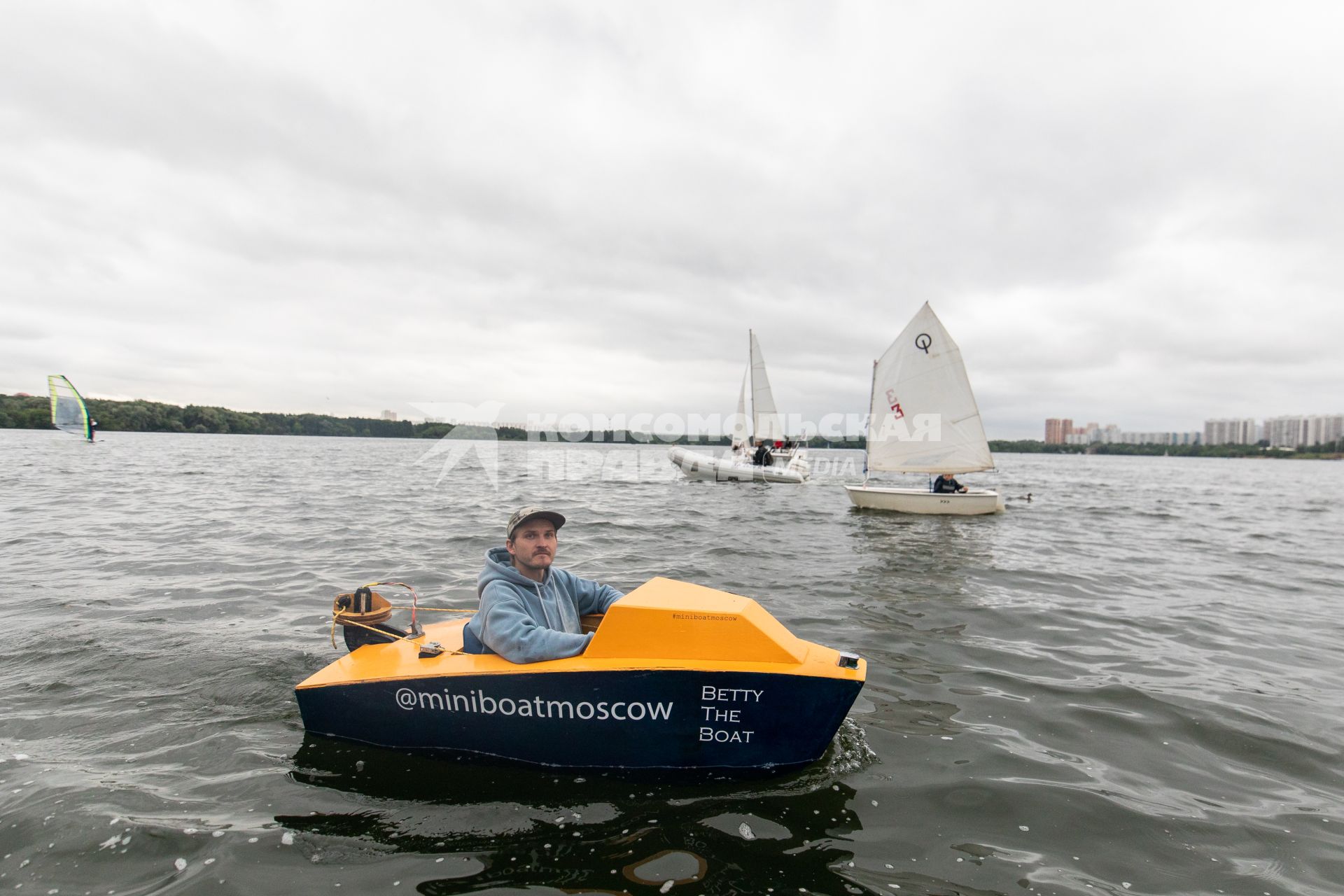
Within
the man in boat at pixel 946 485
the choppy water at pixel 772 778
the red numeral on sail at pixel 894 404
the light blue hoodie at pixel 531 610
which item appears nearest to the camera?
the choppy water at pixel 772 778

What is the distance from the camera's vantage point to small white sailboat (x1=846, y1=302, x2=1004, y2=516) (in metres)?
18.9

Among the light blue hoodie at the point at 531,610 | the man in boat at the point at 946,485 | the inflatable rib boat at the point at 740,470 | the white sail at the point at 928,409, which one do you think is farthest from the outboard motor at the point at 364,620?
the inflatable rib boat at the point at 740,470

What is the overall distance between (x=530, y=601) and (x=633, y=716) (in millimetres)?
1108

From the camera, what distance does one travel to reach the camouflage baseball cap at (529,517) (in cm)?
434

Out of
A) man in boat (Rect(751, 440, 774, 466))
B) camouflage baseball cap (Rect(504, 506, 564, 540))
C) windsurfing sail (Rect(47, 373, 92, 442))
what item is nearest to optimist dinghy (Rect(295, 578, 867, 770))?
camouflage baseball cap (Rect(504, 506, 564, 540))

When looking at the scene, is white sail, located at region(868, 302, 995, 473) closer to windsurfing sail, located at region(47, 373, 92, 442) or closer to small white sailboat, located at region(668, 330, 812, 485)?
small white sailboat, located at region(668, 330, 812, 485)

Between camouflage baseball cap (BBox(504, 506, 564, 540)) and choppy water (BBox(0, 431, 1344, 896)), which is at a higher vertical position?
camouflage baseball cap (BBox(504, 506, 564, 540))

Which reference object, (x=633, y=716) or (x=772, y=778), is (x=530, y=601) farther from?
(x=772, y=778)

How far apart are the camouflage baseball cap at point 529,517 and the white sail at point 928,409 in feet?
59.1

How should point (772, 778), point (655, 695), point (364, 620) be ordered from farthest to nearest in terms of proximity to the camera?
point (364, 620) → point (772, 778) → point (655, 695)

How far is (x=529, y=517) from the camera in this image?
4.33m

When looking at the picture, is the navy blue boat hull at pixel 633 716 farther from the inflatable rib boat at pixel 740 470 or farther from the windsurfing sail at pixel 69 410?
the windsurfing sail at pixel 69 410

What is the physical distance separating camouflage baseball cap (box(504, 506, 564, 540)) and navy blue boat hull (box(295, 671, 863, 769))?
100 centimetres

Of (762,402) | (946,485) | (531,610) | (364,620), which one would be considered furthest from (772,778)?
(762,402)
